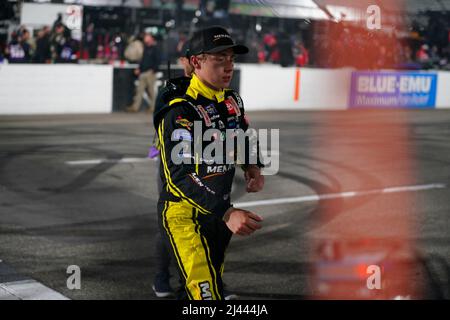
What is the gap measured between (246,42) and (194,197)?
2842 cm

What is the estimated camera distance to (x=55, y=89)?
20.0 meters

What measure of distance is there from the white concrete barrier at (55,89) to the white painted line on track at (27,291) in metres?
12.9

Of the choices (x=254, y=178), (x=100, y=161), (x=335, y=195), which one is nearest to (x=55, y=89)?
(x=100, y=161)

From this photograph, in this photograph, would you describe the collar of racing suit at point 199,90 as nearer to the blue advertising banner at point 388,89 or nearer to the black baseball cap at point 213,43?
the black baseball cap at point 213,43

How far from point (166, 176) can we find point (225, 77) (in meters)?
0.66

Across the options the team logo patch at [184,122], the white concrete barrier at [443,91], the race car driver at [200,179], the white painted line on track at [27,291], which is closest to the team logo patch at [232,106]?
the race car driver at [200,179]

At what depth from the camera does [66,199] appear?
412 inches

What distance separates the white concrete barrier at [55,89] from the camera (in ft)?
63.3

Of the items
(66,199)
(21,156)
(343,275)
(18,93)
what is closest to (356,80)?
(18,93)

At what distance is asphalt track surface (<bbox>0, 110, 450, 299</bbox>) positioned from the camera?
24.1 ft
